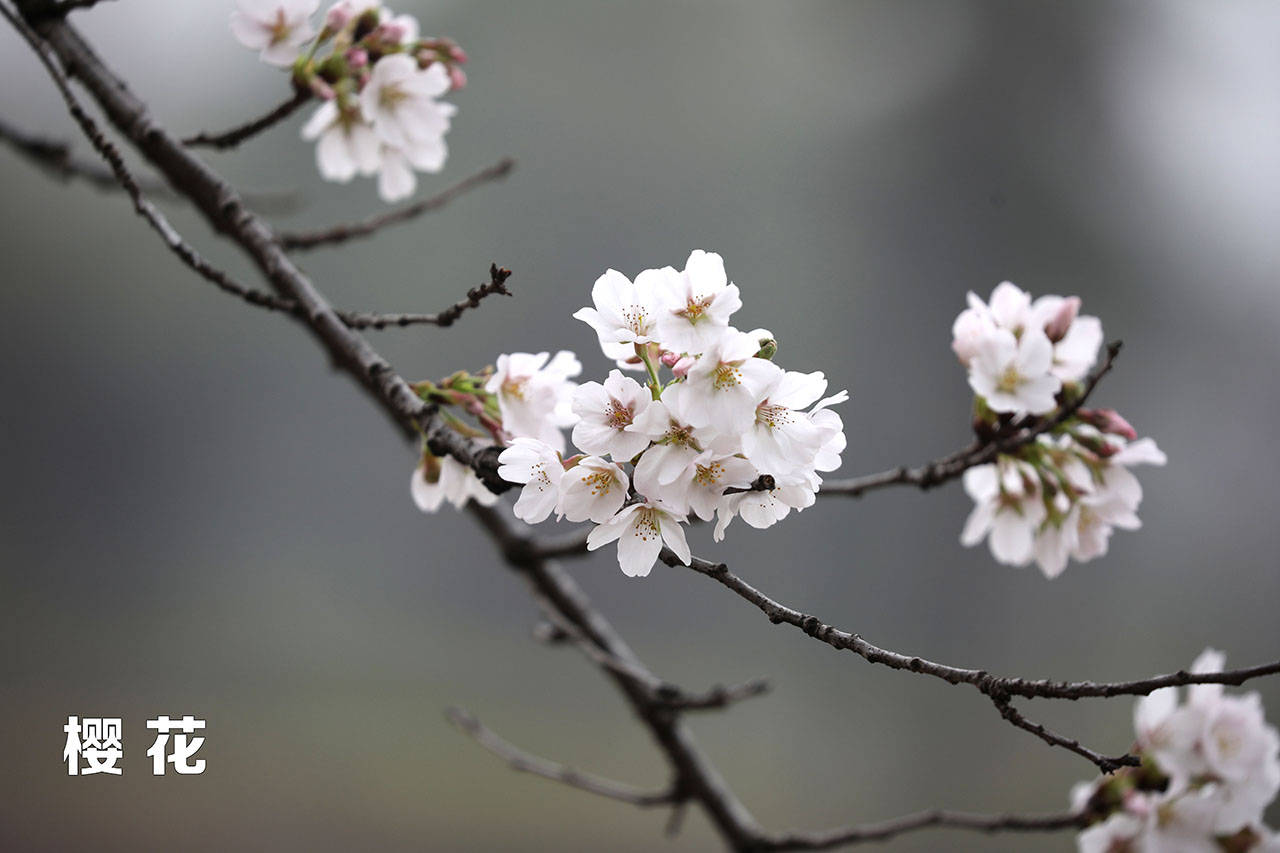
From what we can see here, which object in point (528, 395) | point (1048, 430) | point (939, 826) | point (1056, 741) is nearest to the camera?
point (1056, 741)

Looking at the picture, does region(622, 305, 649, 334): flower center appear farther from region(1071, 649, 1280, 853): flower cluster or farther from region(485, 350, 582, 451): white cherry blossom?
region(1071, 649, 1280, 853): flower cluster

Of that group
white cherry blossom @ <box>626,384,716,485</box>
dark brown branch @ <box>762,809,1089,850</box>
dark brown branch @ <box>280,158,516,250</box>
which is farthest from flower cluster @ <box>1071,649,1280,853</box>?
dark brown branch @ <box>280,158,516,250</box>

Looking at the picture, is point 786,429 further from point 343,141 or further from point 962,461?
point 343,141

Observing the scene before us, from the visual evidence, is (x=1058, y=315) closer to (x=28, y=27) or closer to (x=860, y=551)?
(x=28, y=27)

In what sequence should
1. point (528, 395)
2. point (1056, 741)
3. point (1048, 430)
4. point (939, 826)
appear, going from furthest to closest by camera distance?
1. point (939, 826)
2. point (1048, 430)
3. point (528, 395)
4. point (1056, 741)

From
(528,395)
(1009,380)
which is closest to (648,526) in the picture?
(528,395)

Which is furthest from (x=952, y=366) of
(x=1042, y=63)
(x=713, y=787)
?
(x=713, y=787)
